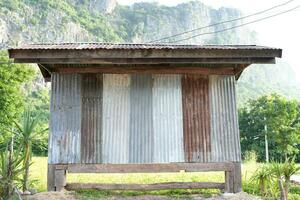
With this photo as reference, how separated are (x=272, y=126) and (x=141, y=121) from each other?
25.8 meters

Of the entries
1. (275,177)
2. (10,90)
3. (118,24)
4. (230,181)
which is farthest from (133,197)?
(118,24)

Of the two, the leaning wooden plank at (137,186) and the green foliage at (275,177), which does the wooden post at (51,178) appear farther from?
the green foliage at (275,177)

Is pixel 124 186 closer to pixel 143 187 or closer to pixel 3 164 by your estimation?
pixel 143 187

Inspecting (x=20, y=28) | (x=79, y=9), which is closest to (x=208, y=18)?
(x=79, y=9)

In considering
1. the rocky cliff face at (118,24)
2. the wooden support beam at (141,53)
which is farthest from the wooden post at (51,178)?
the rocky cliff face at (118,24)

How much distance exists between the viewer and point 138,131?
285 inches

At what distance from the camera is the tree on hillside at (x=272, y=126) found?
96.5 feet

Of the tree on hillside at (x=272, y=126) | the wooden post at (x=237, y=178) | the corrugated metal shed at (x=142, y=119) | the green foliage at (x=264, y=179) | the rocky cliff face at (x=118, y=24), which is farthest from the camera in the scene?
the rocky cliff face at (x=118, y=24)

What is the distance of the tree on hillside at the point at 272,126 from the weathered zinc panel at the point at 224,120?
66.2ft

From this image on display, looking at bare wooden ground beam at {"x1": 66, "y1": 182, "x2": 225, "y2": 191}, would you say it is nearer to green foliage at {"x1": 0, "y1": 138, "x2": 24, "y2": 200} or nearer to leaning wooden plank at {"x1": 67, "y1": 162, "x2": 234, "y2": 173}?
leaning wooden plank at {"x1": 67, "y1": 162, "x2": 234, "y2": 173}

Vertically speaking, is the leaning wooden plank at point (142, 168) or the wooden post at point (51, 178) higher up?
the leaning wooden plank at point (142, 168)

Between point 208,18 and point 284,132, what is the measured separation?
380 ft

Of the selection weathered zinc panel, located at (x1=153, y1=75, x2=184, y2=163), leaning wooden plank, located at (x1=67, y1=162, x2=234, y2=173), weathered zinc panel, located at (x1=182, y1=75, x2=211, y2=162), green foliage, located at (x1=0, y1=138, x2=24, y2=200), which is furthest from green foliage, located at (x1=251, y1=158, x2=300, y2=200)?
green foliage, located at (x1=0, y1=138, x2=24, y2=200)

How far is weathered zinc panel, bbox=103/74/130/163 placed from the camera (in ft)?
23.4
